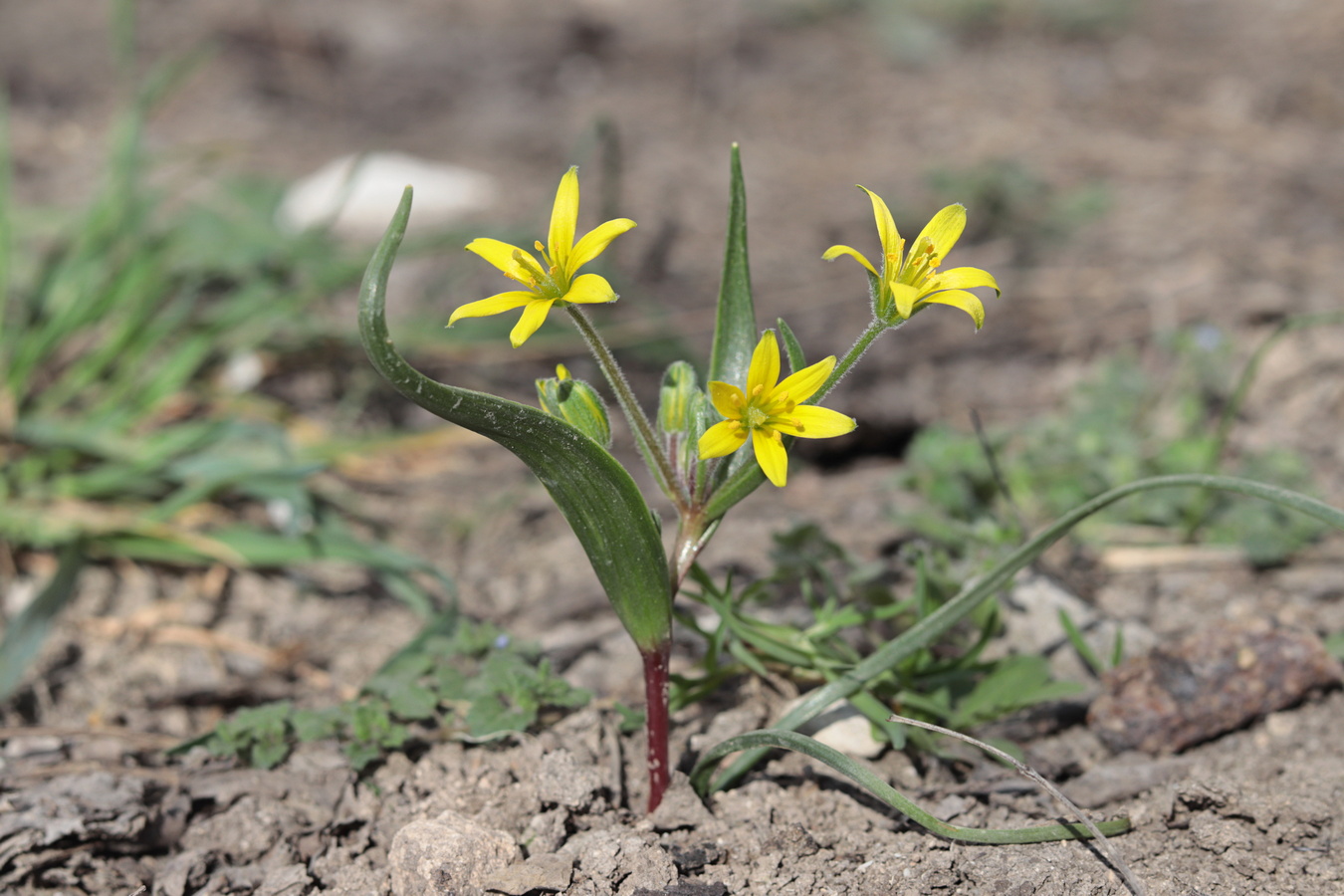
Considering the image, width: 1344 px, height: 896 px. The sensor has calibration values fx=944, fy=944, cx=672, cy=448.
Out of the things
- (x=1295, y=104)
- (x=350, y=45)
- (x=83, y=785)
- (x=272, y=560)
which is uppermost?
(x=350, y=45)

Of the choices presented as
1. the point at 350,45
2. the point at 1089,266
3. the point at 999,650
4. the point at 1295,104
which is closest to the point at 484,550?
the point at 999,650

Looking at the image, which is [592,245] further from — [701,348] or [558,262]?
[701,348]

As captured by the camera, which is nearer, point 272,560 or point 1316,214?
point 272,560

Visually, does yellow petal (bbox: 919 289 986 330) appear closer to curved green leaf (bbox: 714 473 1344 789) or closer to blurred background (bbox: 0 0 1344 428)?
curved green leaf (bbox: 714 473 1344 789)

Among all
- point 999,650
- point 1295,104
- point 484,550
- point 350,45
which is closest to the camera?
point 999,650

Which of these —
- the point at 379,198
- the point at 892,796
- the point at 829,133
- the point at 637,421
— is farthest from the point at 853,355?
the point at 829,133

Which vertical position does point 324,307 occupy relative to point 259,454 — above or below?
above

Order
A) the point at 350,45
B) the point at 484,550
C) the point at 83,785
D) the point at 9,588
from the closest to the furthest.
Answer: the point at 83,785 → the point at 9,588 → the point at 484,550 → the point at 350,45

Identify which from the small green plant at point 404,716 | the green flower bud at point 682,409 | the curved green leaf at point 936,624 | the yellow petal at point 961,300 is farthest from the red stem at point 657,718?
the yellow petal at point 961,300

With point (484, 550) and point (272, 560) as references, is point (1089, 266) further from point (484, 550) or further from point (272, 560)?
point (272, 560)
